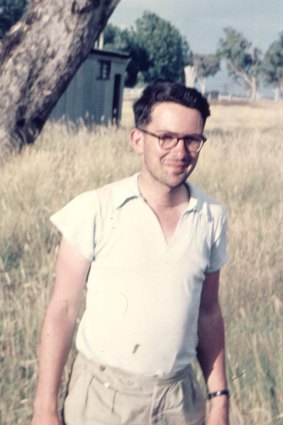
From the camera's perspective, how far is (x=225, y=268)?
4.34m

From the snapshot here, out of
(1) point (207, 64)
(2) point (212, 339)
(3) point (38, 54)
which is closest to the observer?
(2) point (212, 339)

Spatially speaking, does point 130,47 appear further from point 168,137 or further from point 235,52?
point 168,137

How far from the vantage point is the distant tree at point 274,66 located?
81.1 m

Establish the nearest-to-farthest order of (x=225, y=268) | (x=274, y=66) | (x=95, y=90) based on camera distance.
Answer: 1. (x=225, y=268)
2. (x=95, y=90)
3. (x=274, y=66)

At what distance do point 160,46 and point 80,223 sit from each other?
65.6 m

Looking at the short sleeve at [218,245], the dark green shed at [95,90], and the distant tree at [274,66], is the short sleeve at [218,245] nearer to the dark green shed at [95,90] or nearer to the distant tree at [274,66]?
the dark green shed at [95,90]

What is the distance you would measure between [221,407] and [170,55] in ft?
212

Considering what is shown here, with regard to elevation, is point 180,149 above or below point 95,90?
above

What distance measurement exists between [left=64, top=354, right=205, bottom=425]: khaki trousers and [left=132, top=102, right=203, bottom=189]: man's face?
618mm

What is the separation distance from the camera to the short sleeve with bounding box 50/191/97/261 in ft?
6.66

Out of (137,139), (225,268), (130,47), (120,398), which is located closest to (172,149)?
(137,139)

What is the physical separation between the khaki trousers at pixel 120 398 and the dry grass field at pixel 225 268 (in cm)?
62

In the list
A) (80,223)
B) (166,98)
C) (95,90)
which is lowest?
(95,90)

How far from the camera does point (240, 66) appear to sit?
9006cm
